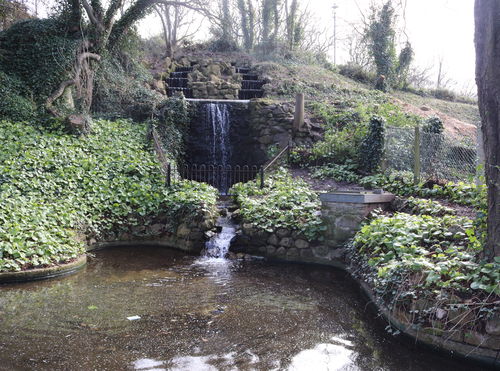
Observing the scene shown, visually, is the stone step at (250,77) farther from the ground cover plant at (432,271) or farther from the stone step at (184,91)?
the ground cover plant at (432,271)

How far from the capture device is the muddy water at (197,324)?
393cm

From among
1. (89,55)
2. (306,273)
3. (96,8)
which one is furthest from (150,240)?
(96,8)

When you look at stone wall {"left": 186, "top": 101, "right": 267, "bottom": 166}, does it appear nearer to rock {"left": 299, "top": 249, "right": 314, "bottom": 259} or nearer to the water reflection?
rock {"left": 299, "top": 249, "right": 314, "bottom": 259}

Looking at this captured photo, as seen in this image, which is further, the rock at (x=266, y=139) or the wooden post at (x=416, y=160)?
the rock at (x=266, y=139)

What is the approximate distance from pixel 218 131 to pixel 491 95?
10217mm

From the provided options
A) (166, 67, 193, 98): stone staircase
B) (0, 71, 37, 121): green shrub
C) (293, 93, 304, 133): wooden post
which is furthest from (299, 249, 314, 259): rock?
(166, 67, 193, 98): stone staircase

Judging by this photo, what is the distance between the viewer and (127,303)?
5.45 meters

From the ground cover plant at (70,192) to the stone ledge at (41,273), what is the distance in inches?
4.2

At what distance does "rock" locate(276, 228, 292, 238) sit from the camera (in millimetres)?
7941

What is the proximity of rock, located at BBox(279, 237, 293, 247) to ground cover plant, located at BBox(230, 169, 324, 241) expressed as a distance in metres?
0.20

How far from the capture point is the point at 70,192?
872 centimetres

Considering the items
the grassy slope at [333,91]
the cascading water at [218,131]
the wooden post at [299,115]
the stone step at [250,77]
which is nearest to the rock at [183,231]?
the cascading water at [218,131]

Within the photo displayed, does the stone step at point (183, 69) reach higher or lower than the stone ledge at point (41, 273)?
higher

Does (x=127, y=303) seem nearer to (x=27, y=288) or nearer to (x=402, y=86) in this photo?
Result: (x=27, y=288)
